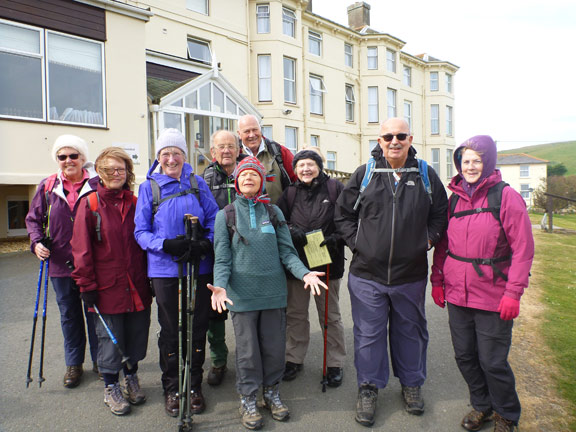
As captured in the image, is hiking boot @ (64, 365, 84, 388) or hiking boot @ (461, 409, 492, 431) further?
hiking boot @ (64, 365, 84, 388)

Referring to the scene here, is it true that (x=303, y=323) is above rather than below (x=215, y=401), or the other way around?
above

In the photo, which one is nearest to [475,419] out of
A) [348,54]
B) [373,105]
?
[373,105]

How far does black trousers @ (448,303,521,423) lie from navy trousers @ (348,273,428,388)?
327 millimetres

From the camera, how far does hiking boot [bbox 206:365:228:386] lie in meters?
3.87

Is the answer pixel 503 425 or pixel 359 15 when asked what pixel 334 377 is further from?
pixel 359 15

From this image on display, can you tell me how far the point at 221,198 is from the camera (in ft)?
13.7

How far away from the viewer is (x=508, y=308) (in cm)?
285

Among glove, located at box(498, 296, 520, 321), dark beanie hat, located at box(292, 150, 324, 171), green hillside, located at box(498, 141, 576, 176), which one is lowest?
glove, located at box(498, 296, 520, 321)

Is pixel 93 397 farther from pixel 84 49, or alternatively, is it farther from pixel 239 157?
pixel 84 49

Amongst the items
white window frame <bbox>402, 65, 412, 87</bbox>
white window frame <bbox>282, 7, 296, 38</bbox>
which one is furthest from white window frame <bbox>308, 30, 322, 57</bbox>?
white window frame <bbox>402, 65, 412, 87</bbox>

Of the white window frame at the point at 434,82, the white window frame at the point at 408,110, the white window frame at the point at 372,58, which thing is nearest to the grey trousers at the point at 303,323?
the white window frame at the point at 372,58

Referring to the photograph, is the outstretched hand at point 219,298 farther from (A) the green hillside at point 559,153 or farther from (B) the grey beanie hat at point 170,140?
(A) the green hillside at point 559,153

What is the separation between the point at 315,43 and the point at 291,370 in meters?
23.3

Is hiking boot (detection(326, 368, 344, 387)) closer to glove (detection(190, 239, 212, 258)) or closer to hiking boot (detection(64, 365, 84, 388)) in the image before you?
glove (detection(190, 239, 212, 258))
